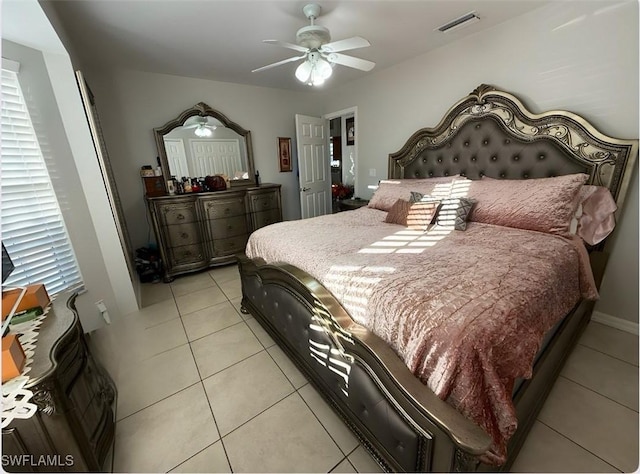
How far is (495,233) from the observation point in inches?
66.3

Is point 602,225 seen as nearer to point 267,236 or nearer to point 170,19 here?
point 267,236

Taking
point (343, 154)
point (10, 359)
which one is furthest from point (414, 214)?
point (343, 154)

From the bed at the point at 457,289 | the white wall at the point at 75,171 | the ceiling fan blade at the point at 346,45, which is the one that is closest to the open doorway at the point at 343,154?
the bed at the point at 457,289

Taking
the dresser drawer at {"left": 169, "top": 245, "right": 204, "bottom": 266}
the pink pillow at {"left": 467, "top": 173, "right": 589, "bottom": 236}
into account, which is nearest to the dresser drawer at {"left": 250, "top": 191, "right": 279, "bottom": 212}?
the dresser drawer at {"left": 169, "top": 245, "right": 204, "bottom": 266}

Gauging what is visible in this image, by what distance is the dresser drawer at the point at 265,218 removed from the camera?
3509 millimetres

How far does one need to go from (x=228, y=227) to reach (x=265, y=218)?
527 millimetres

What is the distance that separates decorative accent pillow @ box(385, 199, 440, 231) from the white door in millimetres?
2163

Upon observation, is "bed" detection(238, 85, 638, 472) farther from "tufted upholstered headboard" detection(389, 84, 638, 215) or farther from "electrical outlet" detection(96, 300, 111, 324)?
"electrical outlet" detection(96, 300, 111, 324)

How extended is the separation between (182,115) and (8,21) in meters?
1.84

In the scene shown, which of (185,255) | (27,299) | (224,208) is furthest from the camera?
(224,208)

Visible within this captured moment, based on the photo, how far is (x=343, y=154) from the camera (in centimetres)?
502

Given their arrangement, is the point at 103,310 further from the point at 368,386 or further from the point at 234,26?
the point at 234,26

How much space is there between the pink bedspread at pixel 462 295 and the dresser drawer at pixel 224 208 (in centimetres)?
176

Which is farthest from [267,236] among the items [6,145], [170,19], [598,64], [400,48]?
[598,64]
